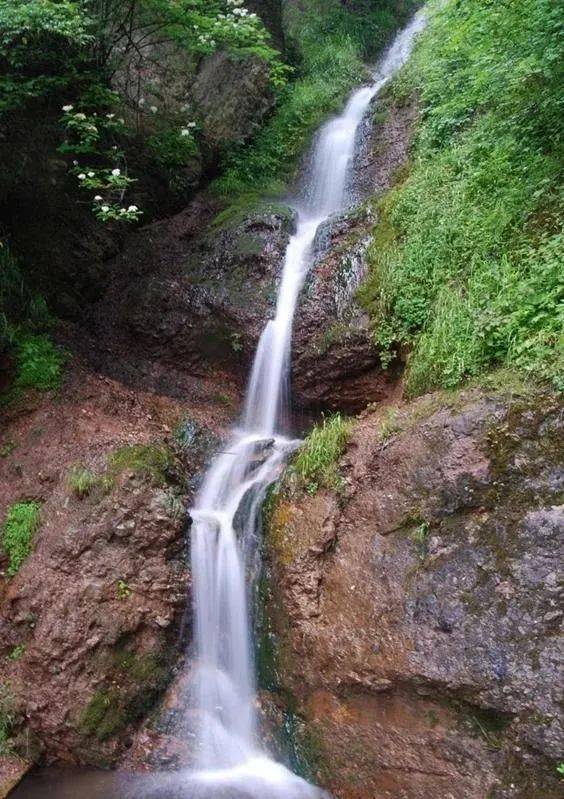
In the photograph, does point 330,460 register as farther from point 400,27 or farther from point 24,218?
point 400,27

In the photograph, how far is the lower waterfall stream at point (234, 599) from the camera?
477cm

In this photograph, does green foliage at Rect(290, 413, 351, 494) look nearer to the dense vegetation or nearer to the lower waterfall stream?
the lower waterfall stream

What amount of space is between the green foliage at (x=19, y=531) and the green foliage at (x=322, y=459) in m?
2.84

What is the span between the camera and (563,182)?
19.0ft

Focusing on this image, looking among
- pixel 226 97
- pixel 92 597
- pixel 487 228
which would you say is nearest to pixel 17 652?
pixel 92 597

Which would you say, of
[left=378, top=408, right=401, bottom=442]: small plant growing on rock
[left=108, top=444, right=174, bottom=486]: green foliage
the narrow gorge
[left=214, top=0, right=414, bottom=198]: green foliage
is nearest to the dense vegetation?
the narrow gorge

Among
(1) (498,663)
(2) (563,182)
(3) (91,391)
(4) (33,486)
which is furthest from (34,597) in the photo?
(2) (563,182)

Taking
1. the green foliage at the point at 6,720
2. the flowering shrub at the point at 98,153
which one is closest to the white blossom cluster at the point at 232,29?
the flowering shrub at the point at 98,153

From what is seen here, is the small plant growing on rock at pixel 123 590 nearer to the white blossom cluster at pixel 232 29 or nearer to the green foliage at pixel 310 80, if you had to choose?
the white blossom cluster at pixel 232 29

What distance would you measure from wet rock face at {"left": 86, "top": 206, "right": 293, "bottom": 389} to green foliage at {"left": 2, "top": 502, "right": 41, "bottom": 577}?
9.60 feet

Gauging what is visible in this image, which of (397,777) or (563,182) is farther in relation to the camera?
(563,182)

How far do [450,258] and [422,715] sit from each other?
15.2 ft

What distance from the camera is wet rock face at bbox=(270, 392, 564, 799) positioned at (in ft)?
13.1

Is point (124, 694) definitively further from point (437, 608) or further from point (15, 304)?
point (15, 304)
